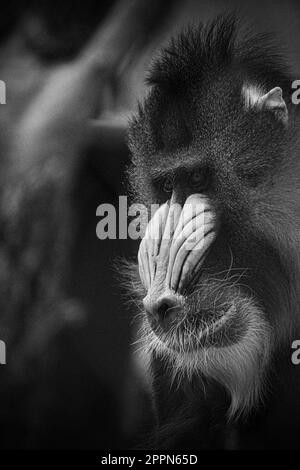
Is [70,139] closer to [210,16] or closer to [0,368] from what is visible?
[210,16]

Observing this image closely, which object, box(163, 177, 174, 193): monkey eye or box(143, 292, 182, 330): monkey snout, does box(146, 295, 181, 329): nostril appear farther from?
box(163, 177, 174, 193): monkey eye

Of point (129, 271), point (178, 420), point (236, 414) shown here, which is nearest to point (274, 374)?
point (236, 414)

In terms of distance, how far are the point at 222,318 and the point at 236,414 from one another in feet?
1.31

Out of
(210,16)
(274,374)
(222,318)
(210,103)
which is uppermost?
(210,16)

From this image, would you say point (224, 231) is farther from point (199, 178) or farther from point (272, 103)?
point (272, 103)

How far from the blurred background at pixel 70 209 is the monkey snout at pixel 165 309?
0.36 m

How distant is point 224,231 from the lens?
2225 millimetres

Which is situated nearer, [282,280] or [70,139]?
[282,280]

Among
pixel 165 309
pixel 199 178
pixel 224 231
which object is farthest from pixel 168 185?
pixel 165 309

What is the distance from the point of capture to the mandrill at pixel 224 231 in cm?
221

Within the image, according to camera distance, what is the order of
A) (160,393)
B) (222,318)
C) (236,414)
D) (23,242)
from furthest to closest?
(23,242) < (160,393) < (236,414) < (222,318)

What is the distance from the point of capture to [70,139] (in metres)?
2.70

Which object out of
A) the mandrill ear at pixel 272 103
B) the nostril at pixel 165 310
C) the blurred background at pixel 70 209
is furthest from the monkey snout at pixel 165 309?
the mandrill ear at pixel 272 103

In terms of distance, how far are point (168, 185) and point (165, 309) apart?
1.42ft
